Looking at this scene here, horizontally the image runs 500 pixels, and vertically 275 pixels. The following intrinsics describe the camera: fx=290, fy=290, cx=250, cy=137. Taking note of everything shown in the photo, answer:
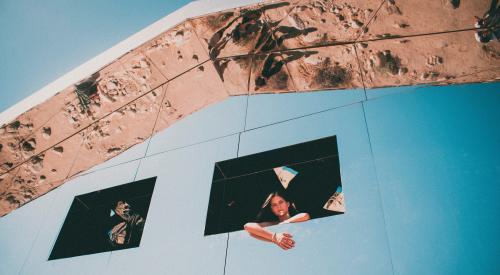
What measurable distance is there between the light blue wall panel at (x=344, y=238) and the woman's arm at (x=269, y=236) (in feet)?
0.11

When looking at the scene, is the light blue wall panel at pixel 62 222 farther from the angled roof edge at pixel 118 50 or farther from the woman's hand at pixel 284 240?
the woman's hand at pixel 284 240

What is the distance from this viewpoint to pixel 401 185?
176 cm

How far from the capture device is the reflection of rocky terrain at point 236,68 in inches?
78.0

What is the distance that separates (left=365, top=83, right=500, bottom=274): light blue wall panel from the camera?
1.42 m

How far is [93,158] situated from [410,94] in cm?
312

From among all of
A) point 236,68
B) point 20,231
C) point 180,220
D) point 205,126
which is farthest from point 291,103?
point 20,231

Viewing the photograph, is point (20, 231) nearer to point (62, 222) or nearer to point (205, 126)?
point (62, 222)

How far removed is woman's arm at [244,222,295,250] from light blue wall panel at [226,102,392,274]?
0.11 ft

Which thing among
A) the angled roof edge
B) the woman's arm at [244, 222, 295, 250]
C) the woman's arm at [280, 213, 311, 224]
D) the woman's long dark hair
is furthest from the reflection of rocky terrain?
the woman's arm at [244, 222, 295, 250]

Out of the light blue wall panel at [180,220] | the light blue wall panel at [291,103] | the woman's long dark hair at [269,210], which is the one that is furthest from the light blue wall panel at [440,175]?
the light blue wall panel at [180,220]

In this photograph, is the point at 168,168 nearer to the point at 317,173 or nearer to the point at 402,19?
the point at 317,173

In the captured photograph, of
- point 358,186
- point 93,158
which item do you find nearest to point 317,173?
point 358,186

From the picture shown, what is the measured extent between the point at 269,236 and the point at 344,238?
1.56 feet

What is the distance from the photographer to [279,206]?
6.62ft
